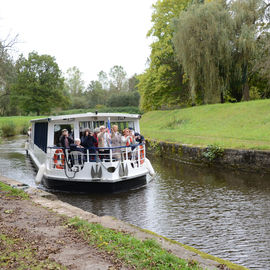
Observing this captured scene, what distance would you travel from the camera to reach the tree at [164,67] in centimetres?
3819

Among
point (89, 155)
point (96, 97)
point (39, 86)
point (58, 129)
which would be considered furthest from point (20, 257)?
point (96, 97)

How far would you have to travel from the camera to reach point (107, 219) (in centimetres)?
692

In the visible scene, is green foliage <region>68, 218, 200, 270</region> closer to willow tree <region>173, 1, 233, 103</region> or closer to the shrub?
willow tree <region>173, 1, 233, 103</region>

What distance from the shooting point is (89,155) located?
11.8 meters

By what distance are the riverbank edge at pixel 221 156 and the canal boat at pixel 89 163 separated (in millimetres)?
3681

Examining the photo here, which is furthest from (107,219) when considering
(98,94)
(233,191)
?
(98,94)

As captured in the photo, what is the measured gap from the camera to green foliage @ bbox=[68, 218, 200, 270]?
4367 mm

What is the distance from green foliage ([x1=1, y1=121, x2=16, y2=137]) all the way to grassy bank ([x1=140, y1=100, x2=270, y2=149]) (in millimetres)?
17392

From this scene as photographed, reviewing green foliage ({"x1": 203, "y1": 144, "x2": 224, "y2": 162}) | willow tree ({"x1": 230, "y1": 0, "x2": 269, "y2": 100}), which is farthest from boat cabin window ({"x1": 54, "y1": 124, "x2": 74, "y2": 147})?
willow tree ({"x1": 230, "y1": 0, "x2": 269, "y2": 100})

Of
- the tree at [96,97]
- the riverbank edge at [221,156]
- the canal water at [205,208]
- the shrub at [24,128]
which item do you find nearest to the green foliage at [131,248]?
the canal water at [205,208]

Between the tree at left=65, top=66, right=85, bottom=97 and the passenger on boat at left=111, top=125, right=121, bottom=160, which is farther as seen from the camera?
the tree at left=65, top=66, right=85, bottom=97

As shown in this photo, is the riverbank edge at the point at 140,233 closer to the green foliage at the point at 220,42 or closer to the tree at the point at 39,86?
the green foliage at the point at 220,42

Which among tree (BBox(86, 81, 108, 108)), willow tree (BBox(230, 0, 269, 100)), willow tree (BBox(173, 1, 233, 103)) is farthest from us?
tree (BBox(86, 81, 108, 108))

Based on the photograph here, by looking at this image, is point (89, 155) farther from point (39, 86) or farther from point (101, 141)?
point (39, 86)
